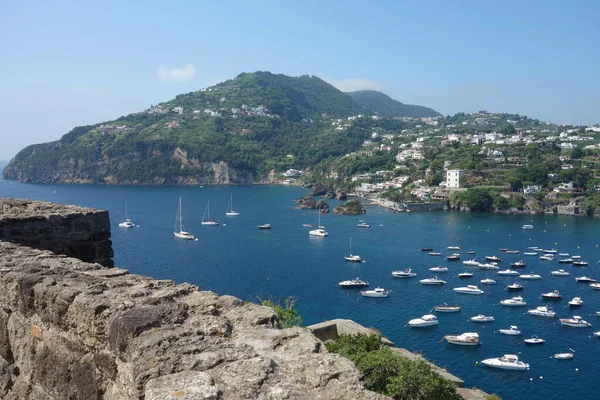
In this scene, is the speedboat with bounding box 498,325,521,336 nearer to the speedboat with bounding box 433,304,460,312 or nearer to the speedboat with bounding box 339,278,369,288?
the speedboat with bounding box 433,304,460,312

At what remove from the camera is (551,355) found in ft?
88.4

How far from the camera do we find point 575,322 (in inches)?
1220

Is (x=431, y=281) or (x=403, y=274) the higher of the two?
(x=403, y=274)

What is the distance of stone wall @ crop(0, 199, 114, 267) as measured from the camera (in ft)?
17.5

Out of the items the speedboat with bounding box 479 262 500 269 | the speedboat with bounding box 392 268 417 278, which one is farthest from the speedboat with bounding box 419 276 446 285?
the speedboat with bounding box 479 262 500 269

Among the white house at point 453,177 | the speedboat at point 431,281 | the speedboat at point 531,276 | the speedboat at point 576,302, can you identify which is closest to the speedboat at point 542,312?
the speedboat at point 576,302

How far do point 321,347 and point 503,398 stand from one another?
75.3ft

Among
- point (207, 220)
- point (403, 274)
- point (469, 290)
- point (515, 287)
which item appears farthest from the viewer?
point (207, 220)

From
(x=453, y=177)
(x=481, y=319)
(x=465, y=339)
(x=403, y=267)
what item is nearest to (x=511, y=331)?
(x=481, y=319)

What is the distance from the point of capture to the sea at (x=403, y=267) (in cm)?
2661

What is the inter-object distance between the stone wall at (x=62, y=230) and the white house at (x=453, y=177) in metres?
91.9

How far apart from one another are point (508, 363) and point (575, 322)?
909 cm

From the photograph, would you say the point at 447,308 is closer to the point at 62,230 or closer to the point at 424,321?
the point at 424,321

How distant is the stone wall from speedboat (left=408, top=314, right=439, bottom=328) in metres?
26.8
